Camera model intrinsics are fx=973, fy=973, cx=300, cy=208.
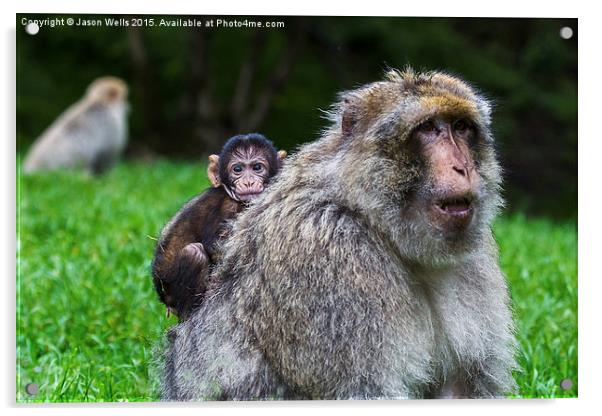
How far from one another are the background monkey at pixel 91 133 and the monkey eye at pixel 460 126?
6.48 m

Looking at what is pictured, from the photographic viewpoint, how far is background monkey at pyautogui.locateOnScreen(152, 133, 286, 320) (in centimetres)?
420

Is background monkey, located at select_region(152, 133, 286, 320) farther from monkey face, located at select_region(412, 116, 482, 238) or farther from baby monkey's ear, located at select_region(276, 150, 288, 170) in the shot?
monkey face, located at select_region(412, 116, 482, 238)

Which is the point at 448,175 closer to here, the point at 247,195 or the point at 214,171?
the point at 247,195

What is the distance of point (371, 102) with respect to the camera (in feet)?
13.0

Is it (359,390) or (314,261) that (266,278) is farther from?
(359,390)

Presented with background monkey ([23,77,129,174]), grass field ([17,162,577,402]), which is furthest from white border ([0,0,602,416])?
background monkey ([23,77,129,174])

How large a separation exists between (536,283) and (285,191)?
3.17 meters

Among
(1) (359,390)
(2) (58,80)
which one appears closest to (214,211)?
(1) (359,390)

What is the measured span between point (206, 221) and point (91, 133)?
26.0 feet

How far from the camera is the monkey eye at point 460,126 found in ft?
12.7

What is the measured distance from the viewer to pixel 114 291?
6.03 m
